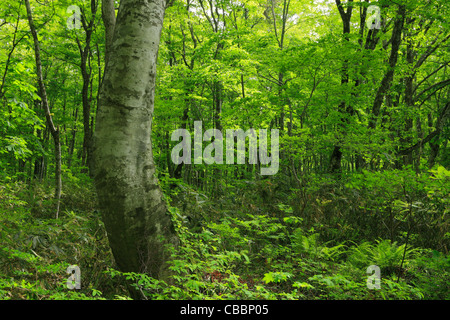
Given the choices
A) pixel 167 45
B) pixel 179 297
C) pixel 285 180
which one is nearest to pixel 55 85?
pixel 167 45

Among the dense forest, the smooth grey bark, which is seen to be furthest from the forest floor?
the smooth grey bark

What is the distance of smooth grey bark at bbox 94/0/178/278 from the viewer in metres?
2.90

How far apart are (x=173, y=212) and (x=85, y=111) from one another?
315 inches

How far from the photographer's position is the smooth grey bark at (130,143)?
9.52 ft

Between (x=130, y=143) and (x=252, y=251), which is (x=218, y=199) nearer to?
(x=252, y=251)

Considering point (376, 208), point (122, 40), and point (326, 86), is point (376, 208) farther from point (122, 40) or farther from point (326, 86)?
point (122, 40)

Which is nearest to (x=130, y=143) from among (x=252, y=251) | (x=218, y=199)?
(x=252, y=251)

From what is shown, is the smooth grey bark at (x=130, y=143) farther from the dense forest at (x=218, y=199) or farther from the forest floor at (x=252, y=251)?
the forest floor at (x=252, y=251)

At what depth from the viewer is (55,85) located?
40.1ft

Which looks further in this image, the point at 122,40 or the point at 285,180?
the point at 285,180

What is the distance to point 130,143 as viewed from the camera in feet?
9.64

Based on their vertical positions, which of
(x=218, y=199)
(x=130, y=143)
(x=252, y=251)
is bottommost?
(x=252, y=251)

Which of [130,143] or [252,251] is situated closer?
[130,143]

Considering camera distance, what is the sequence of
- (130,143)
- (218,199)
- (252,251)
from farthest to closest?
(218,199), (252,251), (130,143)
